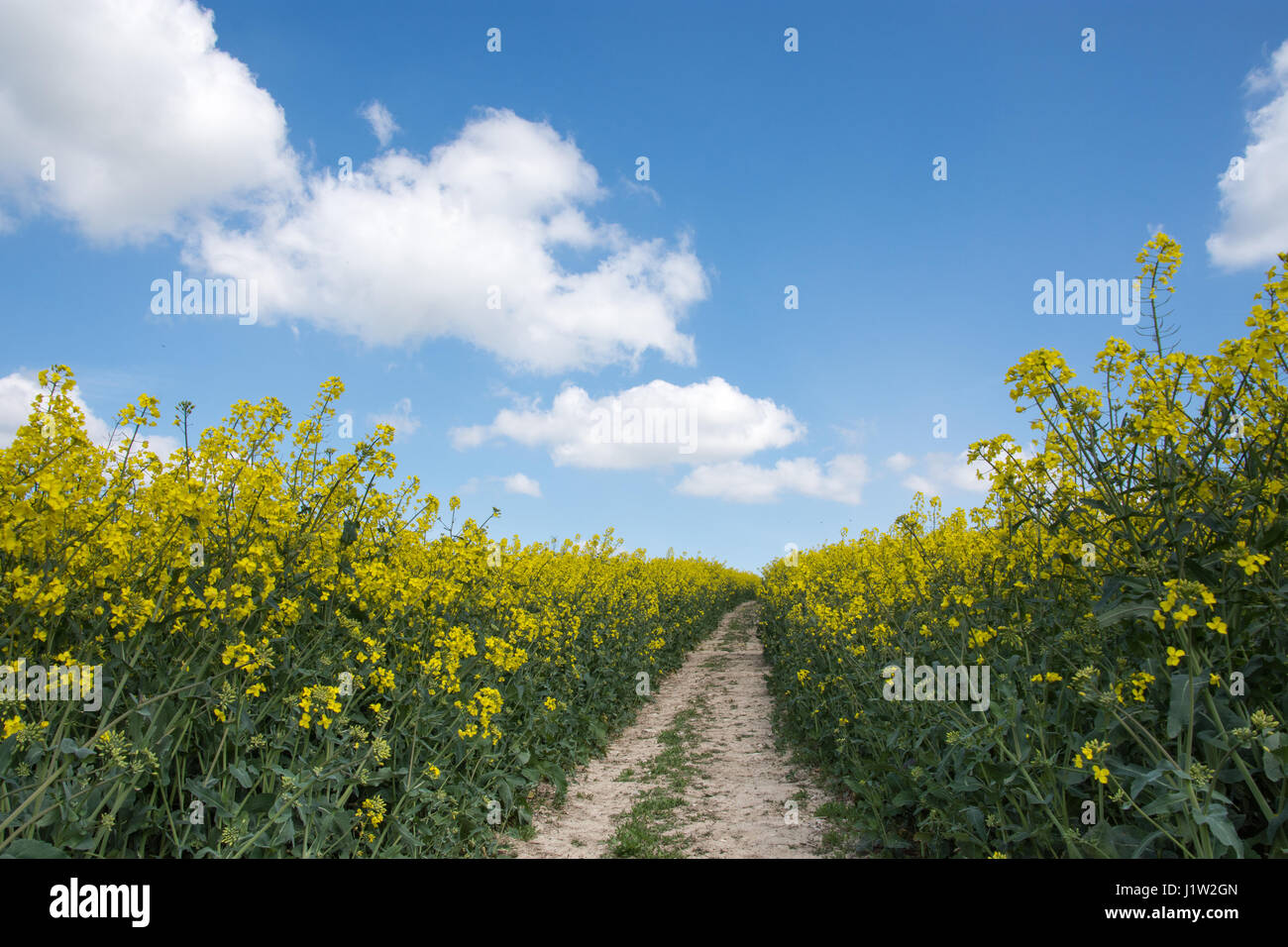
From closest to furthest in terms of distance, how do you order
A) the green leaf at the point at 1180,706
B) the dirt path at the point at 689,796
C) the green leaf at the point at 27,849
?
the green leaf at the point at 27,849, the green leaf at the point at 1180,706, the dirt path at the point at 689,796

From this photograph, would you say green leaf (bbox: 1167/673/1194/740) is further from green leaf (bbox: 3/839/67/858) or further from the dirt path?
green leaf (bbox: 3/839/67/858)

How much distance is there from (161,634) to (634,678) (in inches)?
326

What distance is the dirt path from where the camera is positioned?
18.5 ft

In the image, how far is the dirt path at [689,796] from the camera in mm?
5645

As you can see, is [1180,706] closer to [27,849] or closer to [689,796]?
[27,849]

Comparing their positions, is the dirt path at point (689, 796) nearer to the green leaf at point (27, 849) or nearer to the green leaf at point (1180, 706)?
the green leaf at point (1180, 706)

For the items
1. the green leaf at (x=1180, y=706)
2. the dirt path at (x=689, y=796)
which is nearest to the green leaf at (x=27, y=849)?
the dirt path at (x=689, y=796)

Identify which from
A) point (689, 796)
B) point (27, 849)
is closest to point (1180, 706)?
point (27, 849)

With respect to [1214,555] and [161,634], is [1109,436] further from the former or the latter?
[161,634]

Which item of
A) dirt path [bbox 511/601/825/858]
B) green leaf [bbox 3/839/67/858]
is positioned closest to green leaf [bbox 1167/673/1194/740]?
dirt path [bbox 511/601/825/858]

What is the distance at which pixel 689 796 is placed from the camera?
7.01 m
